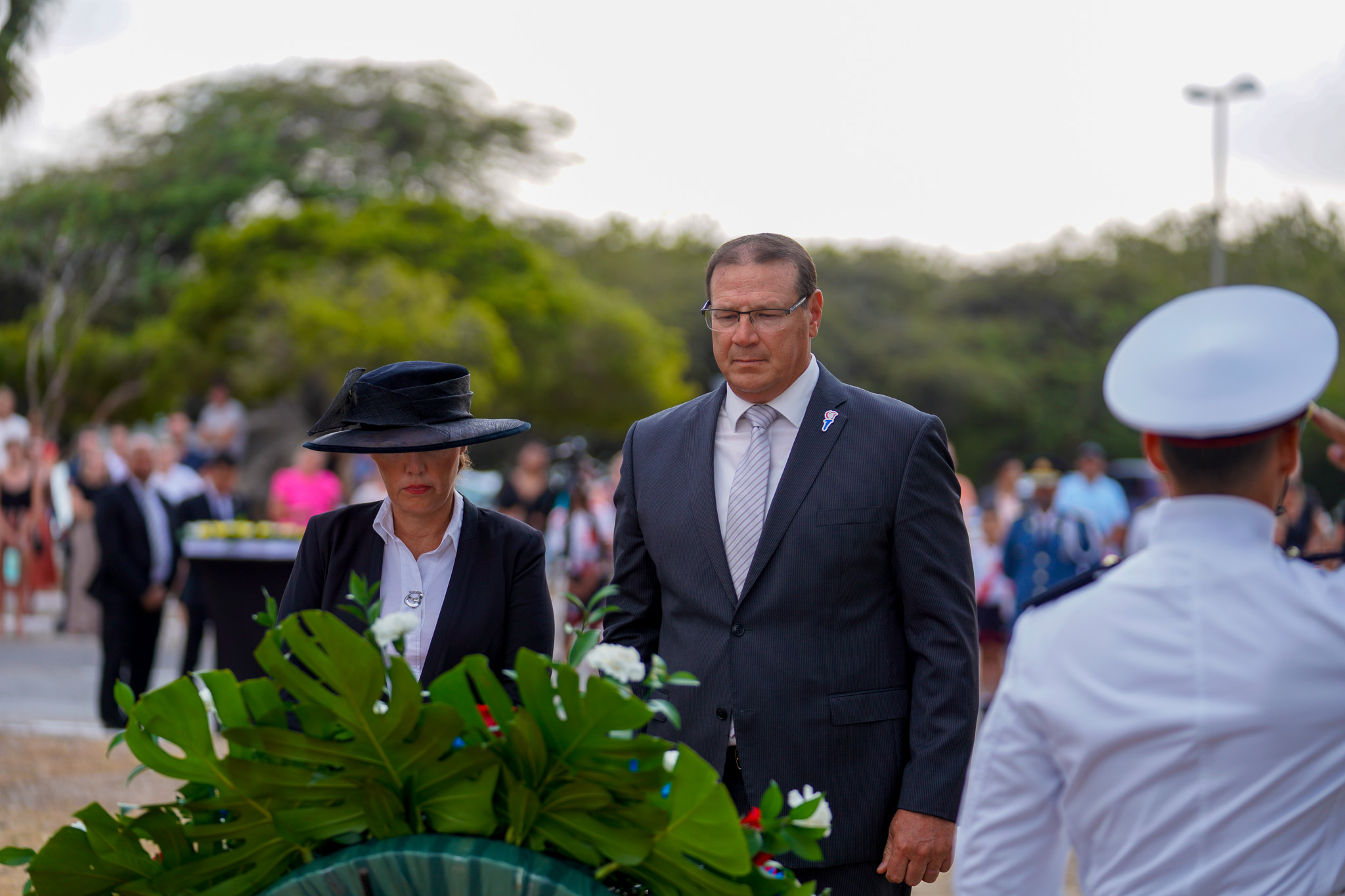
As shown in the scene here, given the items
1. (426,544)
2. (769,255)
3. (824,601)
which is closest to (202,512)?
(426,544)

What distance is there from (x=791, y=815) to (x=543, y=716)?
0.42 meters

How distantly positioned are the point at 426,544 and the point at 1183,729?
6.52ft

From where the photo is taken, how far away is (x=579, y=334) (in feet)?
114

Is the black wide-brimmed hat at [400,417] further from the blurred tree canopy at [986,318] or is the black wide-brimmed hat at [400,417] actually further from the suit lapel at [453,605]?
the blurred tree canopy at [986,318]

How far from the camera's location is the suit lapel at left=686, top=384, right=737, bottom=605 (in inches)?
119

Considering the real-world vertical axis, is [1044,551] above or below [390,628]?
below

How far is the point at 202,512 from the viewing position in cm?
965

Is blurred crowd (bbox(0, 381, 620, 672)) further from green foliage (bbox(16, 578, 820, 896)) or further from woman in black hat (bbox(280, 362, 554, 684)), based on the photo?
green foliage (bbox(16, 578, 820, 896))

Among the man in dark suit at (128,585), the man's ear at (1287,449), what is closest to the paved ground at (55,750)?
the man in dark suit at (128,585)

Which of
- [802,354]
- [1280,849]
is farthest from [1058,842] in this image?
[802,354]

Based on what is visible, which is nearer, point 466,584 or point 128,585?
point 466,584

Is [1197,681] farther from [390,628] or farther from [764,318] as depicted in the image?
[764,318]

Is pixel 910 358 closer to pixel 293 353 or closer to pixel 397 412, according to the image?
pixel 293 353

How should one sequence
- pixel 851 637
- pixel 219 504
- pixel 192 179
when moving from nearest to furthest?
1. pixel 851 637
2. pixel 219 504
3. pixel 192 179
